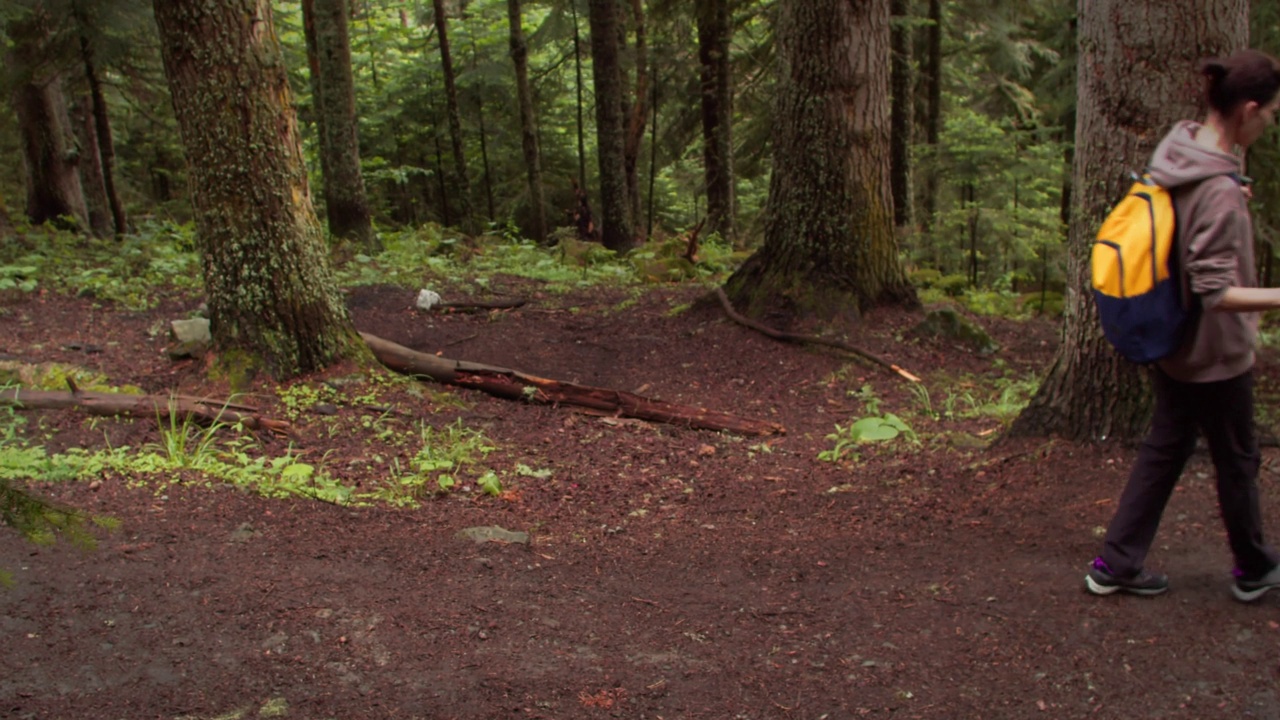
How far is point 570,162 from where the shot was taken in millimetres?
25797

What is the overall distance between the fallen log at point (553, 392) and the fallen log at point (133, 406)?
67.4 inches

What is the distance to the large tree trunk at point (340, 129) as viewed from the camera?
13.5 metres

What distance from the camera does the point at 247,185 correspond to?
654cm

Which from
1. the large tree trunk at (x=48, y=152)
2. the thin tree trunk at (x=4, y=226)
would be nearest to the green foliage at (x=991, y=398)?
the thin tree trunk at (x=4, y=226)

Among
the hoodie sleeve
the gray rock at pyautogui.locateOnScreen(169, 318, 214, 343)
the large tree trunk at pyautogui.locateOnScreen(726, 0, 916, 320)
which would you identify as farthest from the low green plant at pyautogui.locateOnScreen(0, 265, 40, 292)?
the hoodie sleeve

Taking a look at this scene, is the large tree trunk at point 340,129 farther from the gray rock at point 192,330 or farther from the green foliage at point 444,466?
the green foliage at point 444,466

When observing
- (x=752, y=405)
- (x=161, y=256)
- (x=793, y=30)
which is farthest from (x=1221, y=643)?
(x=161, y=256)

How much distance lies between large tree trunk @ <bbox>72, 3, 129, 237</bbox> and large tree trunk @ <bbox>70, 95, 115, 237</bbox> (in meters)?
Result: 0.12

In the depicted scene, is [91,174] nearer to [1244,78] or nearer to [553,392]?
[553,392]

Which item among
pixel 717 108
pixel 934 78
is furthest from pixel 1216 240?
pixel 934 78

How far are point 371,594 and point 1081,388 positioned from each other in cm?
398

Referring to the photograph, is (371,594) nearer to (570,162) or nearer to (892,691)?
(892,691)

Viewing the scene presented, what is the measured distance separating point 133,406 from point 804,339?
5729mm

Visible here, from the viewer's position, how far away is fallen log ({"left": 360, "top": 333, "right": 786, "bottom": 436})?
23.9ft
